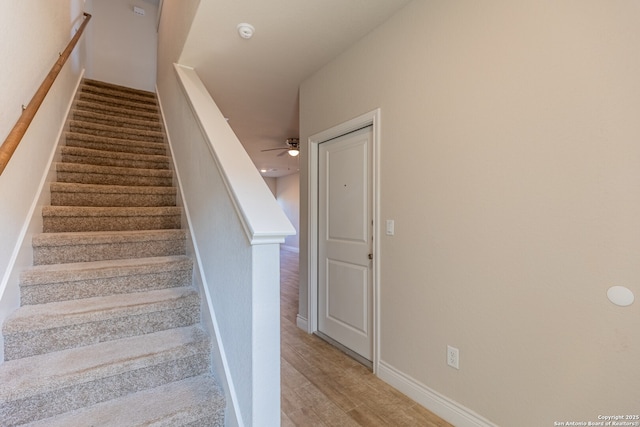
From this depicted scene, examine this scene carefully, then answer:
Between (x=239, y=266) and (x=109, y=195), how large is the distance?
5.70 ft

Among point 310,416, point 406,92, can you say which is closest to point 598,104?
point 406,92

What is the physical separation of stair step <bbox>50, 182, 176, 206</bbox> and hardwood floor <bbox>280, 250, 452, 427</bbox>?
1675 millimetres

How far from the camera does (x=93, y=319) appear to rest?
1.49 m

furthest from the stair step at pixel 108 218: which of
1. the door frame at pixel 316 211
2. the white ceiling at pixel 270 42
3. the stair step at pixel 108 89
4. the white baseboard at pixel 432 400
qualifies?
the stair step at pixel 108 89

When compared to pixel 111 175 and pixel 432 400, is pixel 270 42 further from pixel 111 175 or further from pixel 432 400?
pixel 432 400

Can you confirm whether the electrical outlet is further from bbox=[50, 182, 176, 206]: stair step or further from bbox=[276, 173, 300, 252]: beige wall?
bbox=[276, 173, 300, 252]: beige wall

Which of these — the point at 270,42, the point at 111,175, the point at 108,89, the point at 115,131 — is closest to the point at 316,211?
the point at 270,42

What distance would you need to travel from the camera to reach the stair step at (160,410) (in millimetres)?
1196

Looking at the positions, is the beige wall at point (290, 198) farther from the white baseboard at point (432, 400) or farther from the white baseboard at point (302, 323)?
the white baseboard at point (432, 400)

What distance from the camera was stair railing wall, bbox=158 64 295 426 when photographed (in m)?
1.15

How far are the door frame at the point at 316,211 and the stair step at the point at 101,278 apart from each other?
1.25m

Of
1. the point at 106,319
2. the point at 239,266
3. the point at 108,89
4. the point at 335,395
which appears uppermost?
the point at 108,89

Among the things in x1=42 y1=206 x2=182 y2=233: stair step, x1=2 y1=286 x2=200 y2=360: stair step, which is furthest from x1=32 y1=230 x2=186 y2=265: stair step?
x1=2 y1=286 x2=200 y2=360: stair step

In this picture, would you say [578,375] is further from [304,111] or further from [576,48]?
[304,111]
